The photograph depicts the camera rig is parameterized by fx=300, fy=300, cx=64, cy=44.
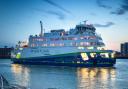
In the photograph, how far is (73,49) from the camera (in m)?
83.5

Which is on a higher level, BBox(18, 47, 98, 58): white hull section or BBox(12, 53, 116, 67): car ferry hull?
BBox(18, 47, 98, 58): white hull section

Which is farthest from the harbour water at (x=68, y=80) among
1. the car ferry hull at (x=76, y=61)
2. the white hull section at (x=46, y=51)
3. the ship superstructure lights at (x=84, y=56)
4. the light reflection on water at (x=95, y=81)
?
the white hull section at (x=46, y=51)

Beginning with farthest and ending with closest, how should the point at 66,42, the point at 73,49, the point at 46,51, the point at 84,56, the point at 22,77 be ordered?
the point at 46,51 < the point at 66,42 < the point at 73,49 < the point at 84,56 < the point at 22,77

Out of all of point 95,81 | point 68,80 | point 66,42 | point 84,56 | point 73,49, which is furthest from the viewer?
point 66,42

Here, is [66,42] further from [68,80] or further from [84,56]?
[68,80]

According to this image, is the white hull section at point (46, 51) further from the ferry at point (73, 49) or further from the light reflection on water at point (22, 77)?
the light reflection on water at point (22, 77)

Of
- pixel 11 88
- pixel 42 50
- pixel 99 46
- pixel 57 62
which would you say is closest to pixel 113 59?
pixel 99 46

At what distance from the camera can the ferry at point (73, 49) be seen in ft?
270

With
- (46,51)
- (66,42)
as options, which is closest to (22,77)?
(66,42)

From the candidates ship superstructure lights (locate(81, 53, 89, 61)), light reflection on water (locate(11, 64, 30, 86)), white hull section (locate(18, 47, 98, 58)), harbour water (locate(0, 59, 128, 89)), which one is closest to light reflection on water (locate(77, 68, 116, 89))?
harbour water (locate(0, 59, 128, 89))

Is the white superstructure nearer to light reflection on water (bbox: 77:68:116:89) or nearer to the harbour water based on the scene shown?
the harbour water

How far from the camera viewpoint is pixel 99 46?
82.4 meters

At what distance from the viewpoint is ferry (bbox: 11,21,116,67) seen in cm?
8231

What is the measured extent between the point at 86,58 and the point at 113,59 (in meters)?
7.93
